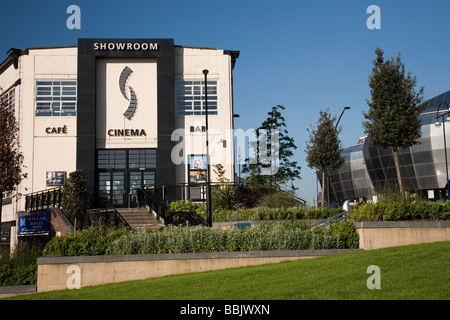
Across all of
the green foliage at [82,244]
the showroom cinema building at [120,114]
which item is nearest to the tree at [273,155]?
the showroom cinema building at [120,114]

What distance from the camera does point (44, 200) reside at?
2900cm

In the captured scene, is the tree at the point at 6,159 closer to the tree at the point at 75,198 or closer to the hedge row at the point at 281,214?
the tree at the point at 75,198

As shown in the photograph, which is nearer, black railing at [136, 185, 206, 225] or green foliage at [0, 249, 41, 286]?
green foliage at [0, 249, 41, 286]

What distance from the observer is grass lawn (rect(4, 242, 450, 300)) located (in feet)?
29.6

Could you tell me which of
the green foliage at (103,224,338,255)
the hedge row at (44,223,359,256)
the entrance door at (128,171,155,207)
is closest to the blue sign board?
the entrance door at (128,171,155,207)

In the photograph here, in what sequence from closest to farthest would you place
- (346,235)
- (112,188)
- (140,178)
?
(346,235), (112,188), (140,178)

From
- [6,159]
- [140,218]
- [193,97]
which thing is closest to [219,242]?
[140,218]

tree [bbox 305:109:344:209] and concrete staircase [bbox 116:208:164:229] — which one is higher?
tree [bbox 305:109:344:209]

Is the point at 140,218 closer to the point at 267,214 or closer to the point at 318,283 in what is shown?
the point at 267,214

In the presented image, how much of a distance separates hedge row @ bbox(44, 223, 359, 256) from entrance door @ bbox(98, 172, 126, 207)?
19.4 meters

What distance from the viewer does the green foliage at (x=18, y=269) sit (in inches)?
578

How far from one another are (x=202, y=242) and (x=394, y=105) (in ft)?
36.2

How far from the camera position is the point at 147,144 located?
35.3 meters

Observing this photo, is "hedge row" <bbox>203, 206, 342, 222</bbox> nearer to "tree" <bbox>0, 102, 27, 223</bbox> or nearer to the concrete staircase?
the concrete staircase
